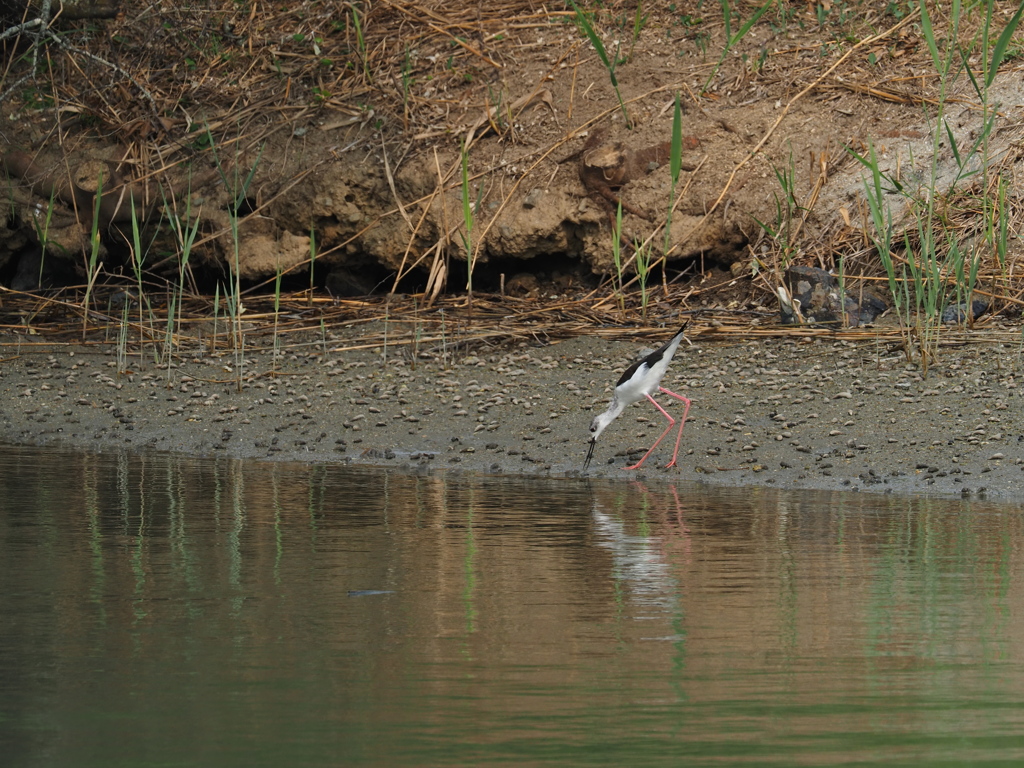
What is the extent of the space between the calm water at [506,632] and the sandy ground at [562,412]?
1172mm

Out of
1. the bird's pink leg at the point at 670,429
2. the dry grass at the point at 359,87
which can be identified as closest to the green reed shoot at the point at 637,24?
the dry grass at the point at 359,87

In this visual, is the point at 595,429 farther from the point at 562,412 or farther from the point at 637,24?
the point at 637,24

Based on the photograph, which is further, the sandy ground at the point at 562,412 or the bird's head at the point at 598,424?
the bird's head at the point at 598,424

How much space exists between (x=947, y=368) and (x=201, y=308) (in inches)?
259

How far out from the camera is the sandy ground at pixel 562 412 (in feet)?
22.8

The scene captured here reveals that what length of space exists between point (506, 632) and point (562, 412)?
4768 mm

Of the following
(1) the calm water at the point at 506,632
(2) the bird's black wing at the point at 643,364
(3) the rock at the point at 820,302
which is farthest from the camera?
(3) the rock at the point at 820,302

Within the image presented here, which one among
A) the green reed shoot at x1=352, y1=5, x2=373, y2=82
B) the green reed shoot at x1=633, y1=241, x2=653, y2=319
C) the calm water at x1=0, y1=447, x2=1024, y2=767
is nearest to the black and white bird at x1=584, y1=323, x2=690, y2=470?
the calm water at x1=0, y1=447, x2=1024, y2=767

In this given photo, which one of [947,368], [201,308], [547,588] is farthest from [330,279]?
[547,588]

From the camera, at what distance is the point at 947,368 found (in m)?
8.23

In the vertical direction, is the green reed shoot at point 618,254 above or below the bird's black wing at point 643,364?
above

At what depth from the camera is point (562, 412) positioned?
26.8 ft

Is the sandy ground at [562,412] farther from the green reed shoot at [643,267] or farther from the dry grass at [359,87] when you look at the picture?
the dry grass at [359,87]

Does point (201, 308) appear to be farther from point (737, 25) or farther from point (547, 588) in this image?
A: point (547, 588)
